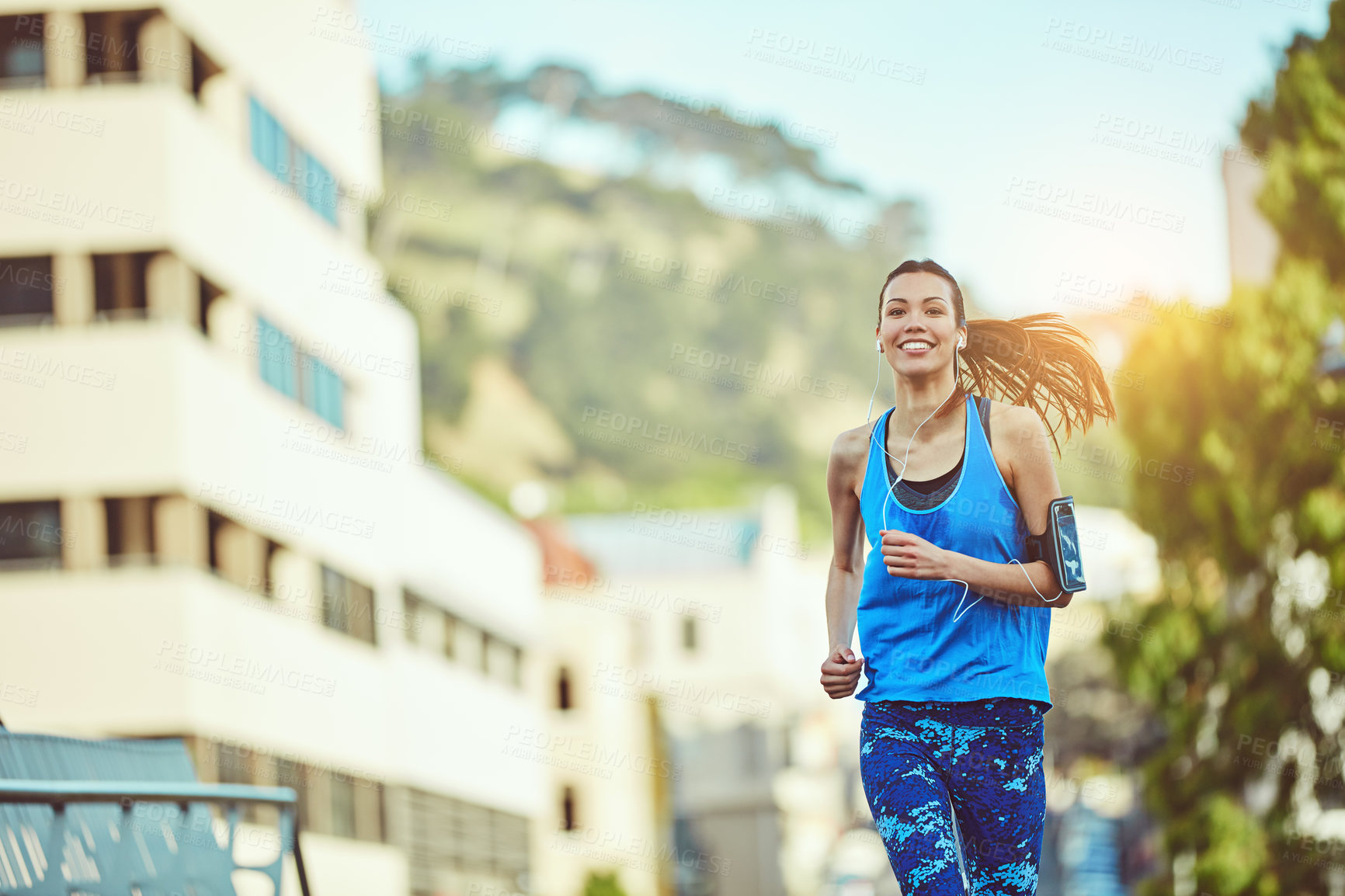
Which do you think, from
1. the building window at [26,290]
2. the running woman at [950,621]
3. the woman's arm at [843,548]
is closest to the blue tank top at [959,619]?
the running woman at [950,621]

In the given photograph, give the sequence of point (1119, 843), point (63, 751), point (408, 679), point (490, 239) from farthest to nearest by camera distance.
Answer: point (490, 239), point (1119, 843), point (408, 679), point (63, 751)

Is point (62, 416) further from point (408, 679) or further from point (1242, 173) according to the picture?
point (1242, 173)

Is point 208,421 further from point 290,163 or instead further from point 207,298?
point 290,163

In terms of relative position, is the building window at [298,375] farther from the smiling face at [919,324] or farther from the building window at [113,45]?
the smiling face at [919,324]

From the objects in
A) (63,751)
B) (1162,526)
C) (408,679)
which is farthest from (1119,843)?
(63,751)

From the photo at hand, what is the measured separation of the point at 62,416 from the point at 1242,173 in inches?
643

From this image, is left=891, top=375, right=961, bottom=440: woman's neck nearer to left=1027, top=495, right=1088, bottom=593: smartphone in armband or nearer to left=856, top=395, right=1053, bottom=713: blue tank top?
left=856, top=395, right=1053, bottom=713: blue tank top

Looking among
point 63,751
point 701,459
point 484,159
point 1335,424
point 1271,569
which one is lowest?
point 63,751

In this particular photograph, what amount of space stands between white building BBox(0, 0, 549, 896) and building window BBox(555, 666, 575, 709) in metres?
18.5

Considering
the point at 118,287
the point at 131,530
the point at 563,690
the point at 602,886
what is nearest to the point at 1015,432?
the point at 131,530

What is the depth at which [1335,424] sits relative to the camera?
17359 mm

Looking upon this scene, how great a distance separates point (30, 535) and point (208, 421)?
274 cm

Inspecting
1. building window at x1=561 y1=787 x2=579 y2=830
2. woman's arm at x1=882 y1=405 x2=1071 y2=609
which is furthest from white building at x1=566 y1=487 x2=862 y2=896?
woman's arm at x1=882 y1=405 x2=1071 y2=609

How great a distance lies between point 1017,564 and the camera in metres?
4.09
